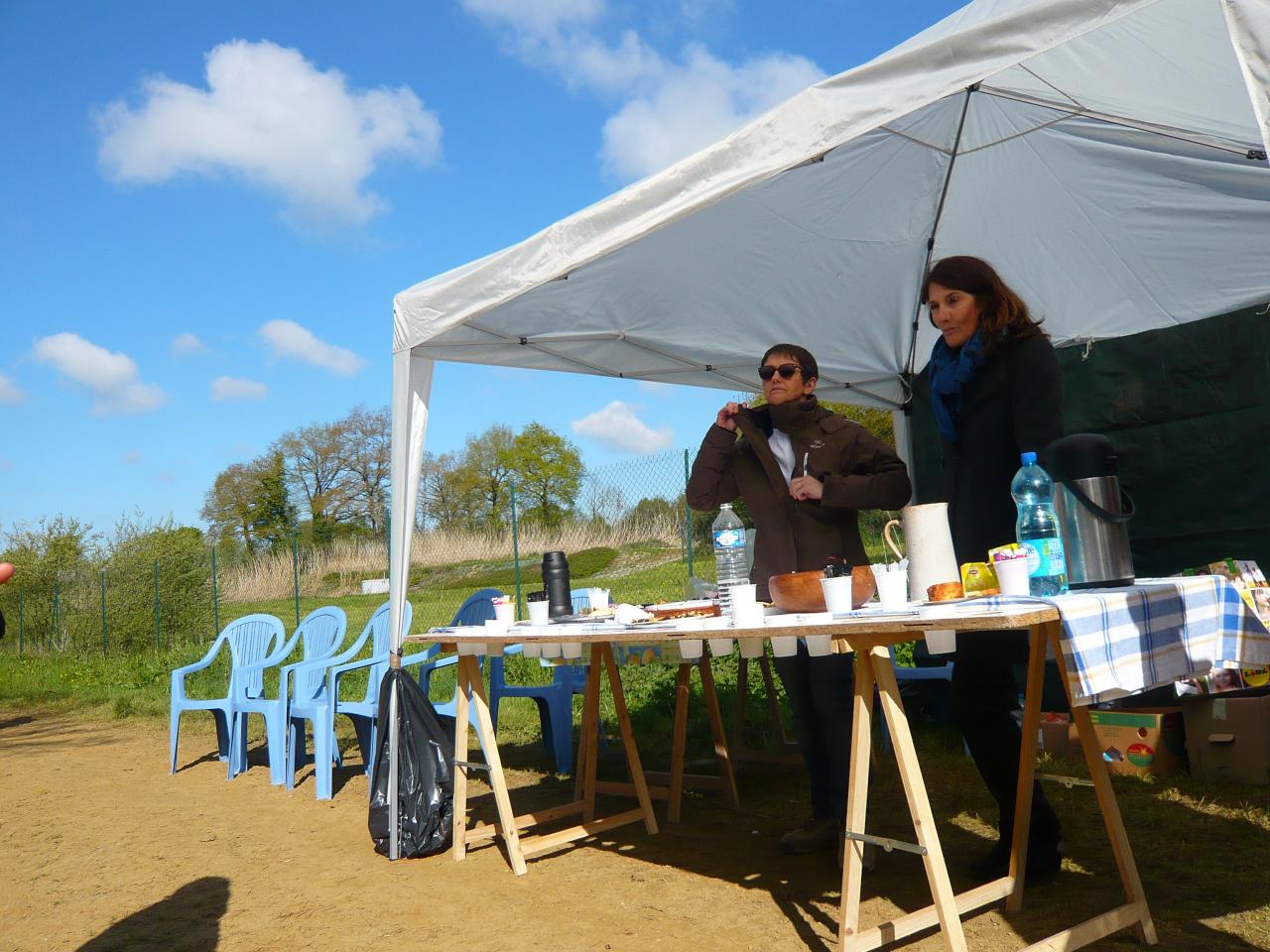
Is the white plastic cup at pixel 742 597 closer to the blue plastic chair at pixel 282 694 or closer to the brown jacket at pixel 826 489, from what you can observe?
the brown jacket at pixel 826 489

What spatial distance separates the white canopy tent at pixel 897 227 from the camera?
291cm

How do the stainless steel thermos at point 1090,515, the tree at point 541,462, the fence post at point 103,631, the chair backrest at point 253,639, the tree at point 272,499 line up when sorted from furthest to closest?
the tree at point 272,499, the tree at point 541,462, the fence post at point 103,631, the chair backrest at point 253,639, the stainless steel thermos at point 1090,515

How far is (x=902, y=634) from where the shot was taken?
2.27m

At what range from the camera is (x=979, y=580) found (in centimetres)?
242

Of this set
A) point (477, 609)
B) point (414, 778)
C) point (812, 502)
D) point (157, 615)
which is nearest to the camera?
point (812, 502)

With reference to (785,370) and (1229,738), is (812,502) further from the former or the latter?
(1229,738)

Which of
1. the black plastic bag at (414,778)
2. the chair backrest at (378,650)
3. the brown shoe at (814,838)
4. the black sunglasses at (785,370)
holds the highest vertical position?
the black sunglasses at (785,370)

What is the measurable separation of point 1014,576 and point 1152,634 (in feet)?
1.02

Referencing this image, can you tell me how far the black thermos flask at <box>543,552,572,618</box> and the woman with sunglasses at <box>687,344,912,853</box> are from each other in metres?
0.72

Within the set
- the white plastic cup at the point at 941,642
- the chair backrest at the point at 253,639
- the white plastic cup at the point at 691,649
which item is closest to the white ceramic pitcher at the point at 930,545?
the white plastic cup at the point at 941,642

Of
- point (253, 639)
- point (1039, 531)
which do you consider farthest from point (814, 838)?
point (253, 639)

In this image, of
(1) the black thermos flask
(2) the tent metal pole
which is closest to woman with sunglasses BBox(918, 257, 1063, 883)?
(2) the tent metal pole

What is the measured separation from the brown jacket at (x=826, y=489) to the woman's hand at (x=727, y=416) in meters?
0.02

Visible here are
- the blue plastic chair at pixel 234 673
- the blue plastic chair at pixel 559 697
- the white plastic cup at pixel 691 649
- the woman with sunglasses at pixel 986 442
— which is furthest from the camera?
the blue plastic chair at pixel 234 673
